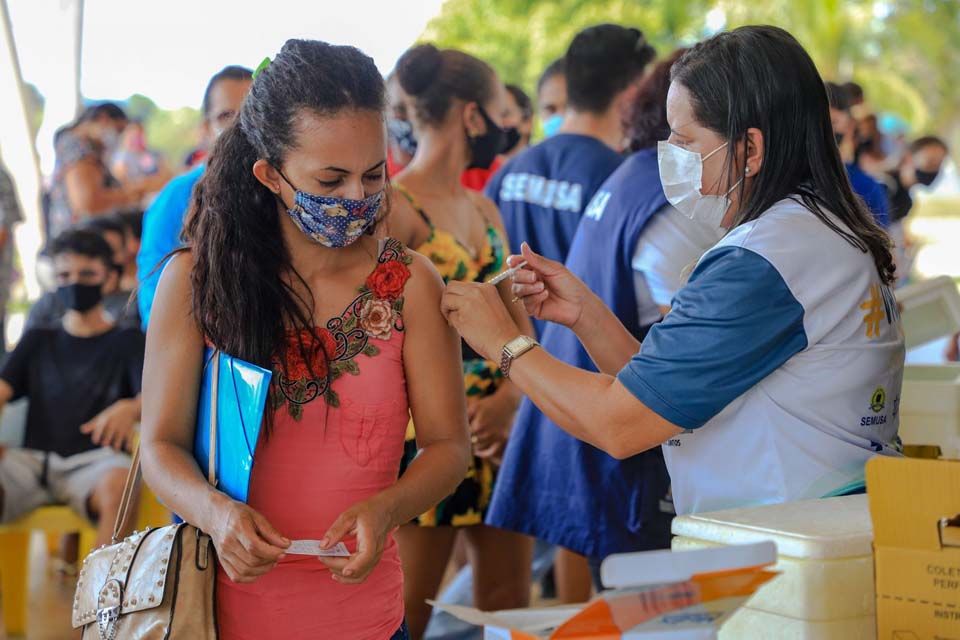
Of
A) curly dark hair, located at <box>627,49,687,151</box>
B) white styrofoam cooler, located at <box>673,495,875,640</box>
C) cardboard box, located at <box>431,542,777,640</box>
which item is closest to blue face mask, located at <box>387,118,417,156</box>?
curly dark hair, located at <box>627,49,687,151</box>

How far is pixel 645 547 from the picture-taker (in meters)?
2.77

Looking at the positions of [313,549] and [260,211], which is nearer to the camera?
[313,549]

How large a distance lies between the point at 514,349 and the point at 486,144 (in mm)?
1470

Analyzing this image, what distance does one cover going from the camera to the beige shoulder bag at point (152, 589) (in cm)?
160

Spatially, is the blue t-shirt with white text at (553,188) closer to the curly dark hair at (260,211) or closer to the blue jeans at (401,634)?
the curly dark hair at (260,211)

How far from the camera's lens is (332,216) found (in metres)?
1.82

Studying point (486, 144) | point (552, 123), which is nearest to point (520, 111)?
point (552, 123)

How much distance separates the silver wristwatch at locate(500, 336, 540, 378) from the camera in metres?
1.84

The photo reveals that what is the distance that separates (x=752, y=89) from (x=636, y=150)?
1.17 meters

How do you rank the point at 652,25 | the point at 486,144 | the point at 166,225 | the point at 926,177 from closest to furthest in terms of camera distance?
the point at 166,225 < the point at 486,144 < the point at 926,177 < the point at 652,25

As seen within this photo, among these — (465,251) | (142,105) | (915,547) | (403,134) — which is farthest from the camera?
(142,105)

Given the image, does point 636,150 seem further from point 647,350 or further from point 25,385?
point 25,385

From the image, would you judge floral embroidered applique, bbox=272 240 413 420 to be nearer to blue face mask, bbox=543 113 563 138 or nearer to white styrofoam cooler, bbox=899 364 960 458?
white styrofoam cooler, bbox=899 364 960 458

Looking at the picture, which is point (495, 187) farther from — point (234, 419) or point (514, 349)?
point (234, 419)
